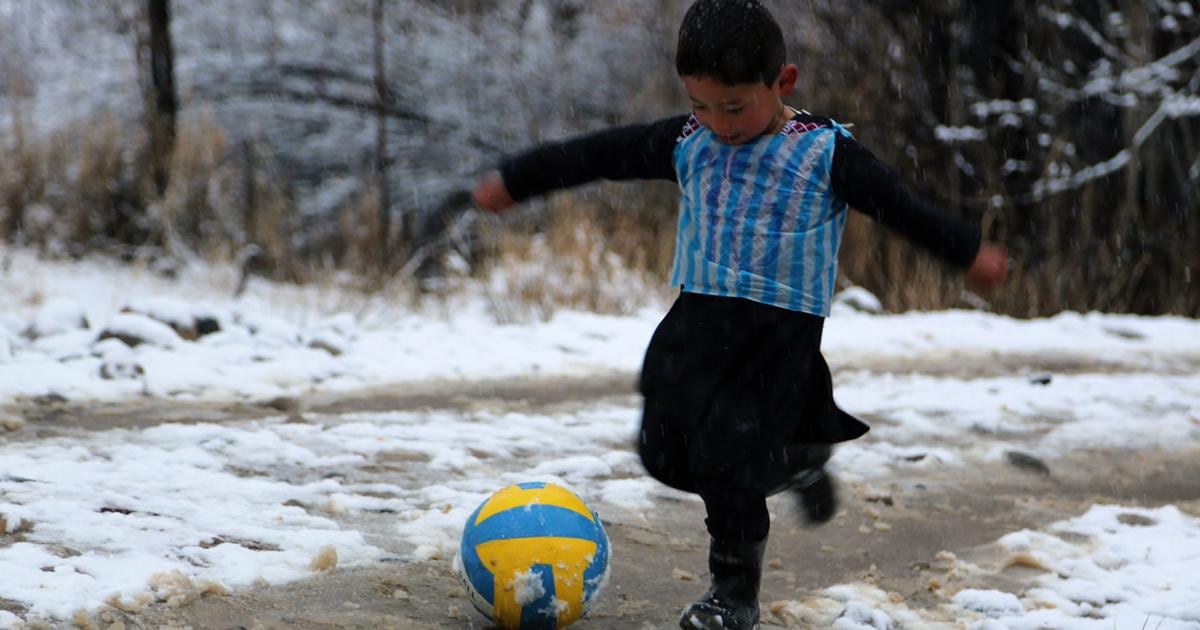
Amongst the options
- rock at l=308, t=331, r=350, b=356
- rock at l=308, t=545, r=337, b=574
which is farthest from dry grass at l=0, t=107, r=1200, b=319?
rock at l=308, t=545, r=337, b=574

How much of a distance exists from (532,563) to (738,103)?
118 centimetres

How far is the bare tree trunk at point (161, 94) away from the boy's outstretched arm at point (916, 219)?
1137 cm

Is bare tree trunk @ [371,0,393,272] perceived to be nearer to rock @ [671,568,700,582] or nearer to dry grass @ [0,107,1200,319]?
dry grass @ [0,107,1200,319]

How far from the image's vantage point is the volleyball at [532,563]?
2818mm

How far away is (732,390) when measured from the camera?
2977 mm

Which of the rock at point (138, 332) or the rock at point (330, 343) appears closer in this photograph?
the rock at point (138, 332)

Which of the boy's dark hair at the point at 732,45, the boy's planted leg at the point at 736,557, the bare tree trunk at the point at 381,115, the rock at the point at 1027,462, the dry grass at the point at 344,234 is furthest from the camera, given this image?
the bare tree trunk at the point at 381,115

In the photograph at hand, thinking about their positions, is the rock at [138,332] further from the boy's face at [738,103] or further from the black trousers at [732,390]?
the boy's face at [738,103]

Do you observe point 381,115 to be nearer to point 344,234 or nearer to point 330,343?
point 344,234

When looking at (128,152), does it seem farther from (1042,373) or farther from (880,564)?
(880,564)

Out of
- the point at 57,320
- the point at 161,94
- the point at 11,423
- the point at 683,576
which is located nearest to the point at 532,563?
the point at 683,576

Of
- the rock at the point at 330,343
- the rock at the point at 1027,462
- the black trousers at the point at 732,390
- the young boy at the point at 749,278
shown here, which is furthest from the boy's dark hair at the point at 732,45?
the rock at the point at 330,343

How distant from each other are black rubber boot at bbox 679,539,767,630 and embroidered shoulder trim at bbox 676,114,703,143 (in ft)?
3.39

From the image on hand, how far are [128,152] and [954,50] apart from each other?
9428 millimetres
